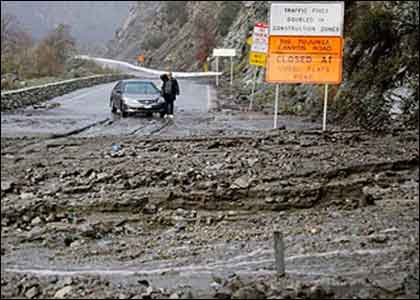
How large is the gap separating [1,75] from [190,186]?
17.3m

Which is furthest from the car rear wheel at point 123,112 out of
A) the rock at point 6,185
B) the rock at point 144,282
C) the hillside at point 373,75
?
the rock at point 144,282

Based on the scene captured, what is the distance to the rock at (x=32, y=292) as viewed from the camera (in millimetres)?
5977

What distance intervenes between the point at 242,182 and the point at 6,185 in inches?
170

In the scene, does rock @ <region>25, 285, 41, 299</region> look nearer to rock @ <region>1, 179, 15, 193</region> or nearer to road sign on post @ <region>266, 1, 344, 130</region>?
rock @ <region>1, 179, 15, 193</region>

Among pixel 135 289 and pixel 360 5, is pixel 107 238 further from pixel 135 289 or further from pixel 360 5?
pixel 360 5

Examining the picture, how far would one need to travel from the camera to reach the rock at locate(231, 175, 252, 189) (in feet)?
32.0

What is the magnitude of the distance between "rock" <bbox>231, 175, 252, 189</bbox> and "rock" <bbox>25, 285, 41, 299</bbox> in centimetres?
417

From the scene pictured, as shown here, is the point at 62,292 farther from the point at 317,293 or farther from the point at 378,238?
the point at 378,238

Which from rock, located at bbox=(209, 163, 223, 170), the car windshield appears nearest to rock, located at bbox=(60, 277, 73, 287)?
rock, located at bbox=(209, 163, 223, 170)

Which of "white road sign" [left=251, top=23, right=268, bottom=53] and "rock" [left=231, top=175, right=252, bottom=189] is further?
"white road sign" [left=251, top=23, right=268, bottom=53]

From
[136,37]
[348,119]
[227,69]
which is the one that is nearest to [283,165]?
[348,119]

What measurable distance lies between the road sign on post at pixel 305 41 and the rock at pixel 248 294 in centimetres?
844

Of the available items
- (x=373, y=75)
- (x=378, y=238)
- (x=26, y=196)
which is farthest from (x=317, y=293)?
(x=373, y=75)

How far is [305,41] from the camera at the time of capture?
13797 millimetres
